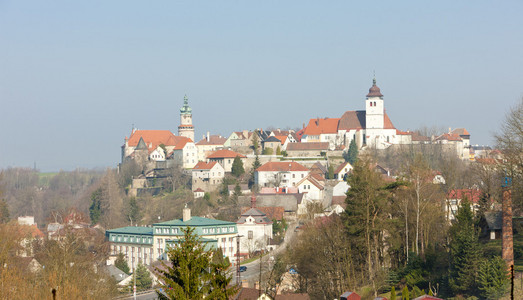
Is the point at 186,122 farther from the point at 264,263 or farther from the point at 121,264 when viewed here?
the point at 264,263

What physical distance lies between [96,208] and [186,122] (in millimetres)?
44906

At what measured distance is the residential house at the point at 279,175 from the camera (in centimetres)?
10789

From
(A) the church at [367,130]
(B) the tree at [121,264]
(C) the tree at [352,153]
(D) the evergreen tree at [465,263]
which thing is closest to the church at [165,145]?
(A) the church at [367,130]

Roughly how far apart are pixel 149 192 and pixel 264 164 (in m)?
17.4

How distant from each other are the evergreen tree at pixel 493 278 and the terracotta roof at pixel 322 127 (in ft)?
304

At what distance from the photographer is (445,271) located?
42.4m

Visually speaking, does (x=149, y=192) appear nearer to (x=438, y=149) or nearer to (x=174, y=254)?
(x=438, y=149)

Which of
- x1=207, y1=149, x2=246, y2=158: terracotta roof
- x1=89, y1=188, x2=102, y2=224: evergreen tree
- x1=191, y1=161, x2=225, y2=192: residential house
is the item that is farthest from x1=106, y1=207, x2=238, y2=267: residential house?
x1=207, y1=149, x2=246, y2=158: terracotta roof

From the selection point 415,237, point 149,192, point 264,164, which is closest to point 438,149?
point 264,164

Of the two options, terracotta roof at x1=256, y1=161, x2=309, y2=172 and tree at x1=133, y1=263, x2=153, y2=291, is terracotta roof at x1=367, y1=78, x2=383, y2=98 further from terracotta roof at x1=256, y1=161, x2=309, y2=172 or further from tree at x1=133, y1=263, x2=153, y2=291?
tree at x1=133, y1=263, x2=153, y2=291

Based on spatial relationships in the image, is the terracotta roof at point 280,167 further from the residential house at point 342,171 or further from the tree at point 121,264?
the tree at point 121,264

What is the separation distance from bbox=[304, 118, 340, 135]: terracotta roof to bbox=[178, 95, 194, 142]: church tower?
2631cm

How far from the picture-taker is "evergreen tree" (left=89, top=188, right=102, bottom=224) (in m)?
107

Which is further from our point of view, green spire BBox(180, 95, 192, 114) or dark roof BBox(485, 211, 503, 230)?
green spire BBox(180, 95, 192, 114)
